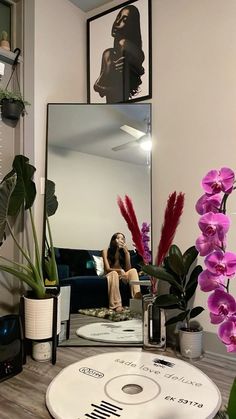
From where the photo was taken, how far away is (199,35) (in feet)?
6.05

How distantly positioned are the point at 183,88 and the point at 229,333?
5.26 ft

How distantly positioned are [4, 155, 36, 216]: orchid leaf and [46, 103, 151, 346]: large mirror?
342mm

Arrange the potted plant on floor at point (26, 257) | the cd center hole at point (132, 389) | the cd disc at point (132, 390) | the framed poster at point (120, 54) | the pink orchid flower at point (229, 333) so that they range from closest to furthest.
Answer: the pink orchid flower at point (229, 333) → the cd disc at point (132, 390) → the cd center hole at point (132, 389) → the potted plant on floor at point (26, 257) → the framed poster at point (120, 54)

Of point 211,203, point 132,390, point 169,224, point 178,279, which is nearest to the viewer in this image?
point 211,203

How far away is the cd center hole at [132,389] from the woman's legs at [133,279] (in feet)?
2.17

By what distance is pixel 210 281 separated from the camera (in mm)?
672

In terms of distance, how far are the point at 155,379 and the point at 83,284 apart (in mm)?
783

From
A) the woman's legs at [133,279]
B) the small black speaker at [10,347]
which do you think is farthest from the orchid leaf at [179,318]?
the small black speaker at [10,347]

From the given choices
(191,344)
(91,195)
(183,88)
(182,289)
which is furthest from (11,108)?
(191,344)

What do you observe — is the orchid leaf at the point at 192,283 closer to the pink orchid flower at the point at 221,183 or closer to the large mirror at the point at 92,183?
the large mirror at the point at 92,183

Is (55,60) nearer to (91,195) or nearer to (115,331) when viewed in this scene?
(91,195)

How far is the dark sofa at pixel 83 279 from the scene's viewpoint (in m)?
2.00

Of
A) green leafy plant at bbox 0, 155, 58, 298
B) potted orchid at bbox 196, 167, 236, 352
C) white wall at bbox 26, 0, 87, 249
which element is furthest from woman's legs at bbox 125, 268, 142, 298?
potted orchid at bbox 196, 167, 236, 352

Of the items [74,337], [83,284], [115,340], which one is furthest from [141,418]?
[83,284]
